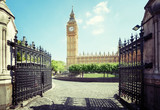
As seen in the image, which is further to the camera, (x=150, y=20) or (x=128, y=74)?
(x=128, y=74)

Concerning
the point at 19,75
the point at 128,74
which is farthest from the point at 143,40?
the point at 19,75

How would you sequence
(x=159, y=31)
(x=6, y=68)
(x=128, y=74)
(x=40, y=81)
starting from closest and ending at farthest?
(x=159, y=31) → (x=6, y=68) → (x=128, y=74) → (x=40, y=81)

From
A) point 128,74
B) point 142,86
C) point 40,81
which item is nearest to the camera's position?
point 142,86

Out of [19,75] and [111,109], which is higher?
[19,75]

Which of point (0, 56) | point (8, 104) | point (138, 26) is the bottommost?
point (8, 104)

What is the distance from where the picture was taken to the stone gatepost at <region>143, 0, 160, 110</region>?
4.12m

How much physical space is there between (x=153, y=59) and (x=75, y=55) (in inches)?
2862

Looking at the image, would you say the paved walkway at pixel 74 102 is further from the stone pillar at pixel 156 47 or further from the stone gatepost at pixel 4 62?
the stone pillar at pixel 156 47

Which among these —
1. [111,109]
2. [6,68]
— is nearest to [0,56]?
[6,68]

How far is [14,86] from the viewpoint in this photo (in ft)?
17.5

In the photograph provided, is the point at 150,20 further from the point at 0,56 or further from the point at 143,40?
the point at 0,56

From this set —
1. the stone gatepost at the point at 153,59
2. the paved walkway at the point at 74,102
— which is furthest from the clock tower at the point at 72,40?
the stone gatepost at the point at 153,59

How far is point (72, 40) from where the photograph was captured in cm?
7800

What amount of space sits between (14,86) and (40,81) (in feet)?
8.93
